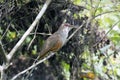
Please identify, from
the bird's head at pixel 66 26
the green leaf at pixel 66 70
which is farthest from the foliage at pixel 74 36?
the bird's head at pixel 66 26

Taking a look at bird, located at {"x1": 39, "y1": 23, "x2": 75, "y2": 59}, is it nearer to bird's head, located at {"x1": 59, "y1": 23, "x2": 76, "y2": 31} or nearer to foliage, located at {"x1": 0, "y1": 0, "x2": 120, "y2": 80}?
bird's head, located at {"x1": 59, "y1": 23, "x2": 76, "y2": 31}

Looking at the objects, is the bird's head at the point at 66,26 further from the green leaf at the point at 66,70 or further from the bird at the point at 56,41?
the green leaf at the point at 66,70

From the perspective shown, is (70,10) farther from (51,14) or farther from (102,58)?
(102,58)

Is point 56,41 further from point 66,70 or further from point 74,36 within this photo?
point 66,70

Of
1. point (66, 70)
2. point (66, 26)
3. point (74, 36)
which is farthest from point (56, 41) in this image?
point (66, 70)

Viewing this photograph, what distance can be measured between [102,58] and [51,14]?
2.95ft

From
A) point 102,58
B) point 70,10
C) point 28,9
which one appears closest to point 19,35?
point 28,9

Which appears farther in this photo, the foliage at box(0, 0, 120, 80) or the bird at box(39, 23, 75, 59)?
the foliage at box(0, 0, 120, 80)

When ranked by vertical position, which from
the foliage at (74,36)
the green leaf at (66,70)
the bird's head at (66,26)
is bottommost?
the green leaf at (66,70)

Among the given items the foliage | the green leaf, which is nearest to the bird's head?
the foliage

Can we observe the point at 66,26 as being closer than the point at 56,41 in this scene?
No

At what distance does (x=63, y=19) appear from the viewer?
5.56 m

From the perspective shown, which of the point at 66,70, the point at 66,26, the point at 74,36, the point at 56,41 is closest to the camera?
the point at 56,41

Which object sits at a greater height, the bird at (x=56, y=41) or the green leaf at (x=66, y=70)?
the bird at (x=56, y=41)
